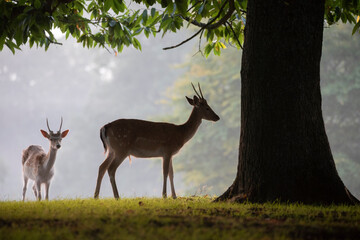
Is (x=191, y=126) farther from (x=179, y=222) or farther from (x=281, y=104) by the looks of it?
(x=179, y=222)

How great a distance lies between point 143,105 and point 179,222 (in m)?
54.2

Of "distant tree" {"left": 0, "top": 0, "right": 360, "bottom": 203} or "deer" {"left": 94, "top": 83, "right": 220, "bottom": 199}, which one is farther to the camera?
"deer" {"left": 94, "top": 83, "right": 220, "bottom": 199}

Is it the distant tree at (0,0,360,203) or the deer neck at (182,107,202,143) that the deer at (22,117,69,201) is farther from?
the distant tree at (0,0,360,203)

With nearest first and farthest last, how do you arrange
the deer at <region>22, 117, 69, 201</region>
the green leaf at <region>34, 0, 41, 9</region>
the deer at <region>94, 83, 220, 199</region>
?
the green leaf at <region>34, 0, 41, 9</region>
the deer at <region>94, 83, 220, 199</region>
the deer at <region>22, 117, 69, 201</region>

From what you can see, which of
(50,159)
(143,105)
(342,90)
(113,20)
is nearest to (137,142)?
(113,20)

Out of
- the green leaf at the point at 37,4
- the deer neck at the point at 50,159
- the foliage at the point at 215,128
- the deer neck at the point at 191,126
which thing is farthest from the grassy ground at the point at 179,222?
the foliage at the point at 215,128

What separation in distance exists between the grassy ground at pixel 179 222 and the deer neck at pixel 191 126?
324 cm

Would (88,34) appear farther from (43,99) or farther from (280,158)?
(43,99)

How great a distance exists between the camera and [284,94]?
554cm

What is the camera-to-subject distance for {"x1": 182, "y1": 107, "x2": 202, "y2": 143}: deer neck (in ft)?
26.8

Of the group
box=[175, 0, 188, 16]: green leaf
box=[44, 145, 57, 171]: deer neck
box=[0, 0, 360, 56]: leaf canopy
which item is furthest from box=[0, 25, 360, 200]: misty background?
box=[175, 0, 188, 16]: green leaf

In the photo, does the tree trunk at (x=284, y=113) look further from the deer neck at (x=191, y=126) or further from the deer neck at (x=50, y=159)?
the deer neck at (x=50, y=159)

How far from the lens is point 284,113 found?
18.1 feet

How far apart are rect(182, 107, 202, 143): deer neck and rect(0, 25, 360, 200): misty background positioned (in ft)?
3.05
